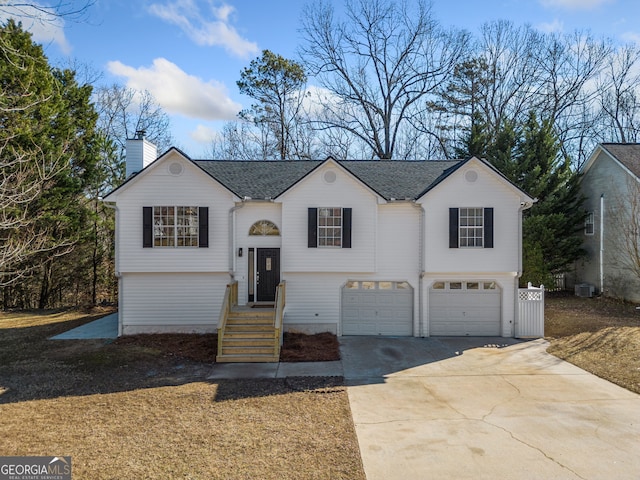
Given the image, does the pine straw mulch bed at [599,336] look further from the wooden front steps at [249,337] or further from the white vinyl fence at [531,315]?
the wooden front steps at [249,337]

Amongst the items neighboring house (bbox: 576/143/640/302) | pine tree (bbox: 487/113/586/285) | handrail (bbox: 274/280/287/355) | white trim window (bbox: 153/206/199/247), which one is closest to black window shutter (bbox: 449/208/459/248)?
handrail (bbox: 274/280/287/355)

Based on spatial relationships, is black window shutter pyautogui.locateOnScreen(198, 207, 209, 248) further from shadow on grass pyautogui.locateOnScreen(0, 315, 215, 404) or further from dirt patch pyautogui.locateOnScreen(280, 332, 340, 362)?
dirt patch pyautogui.locateOnScreen(280, 332, 340, 362)

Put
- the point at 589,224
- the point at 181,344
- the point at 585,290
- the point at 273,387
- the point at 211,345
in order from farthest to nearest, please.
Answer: the point at 589,224 → the point at 585,290 → the point at 181,344 → the point at 211,345 → the point at 273,387

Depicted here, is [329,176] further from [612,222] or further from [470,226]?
[612,222]

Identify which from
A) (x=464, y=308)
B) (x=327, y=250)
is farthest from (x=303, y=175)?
(x=464, y=308)

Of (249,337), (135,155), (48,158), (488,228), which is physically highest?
(48,158)

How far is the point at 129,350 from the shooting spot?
39.5 feet

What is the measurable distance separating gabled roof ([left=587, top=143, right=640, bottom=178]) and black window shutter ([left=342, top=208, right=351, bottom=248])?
48.7 feet

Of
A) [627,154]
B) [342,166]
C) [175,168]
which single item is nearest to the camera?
[175,168]

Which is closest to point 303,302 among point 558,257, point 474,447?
point 474,447

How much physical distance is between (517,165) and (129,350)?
22.2m

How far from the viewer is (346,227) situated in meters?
13.8

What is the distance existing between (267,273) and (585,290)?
1779 cm

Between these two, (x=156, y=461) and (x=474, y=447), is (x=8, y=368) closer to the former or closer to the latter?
(x=156, y=461)
